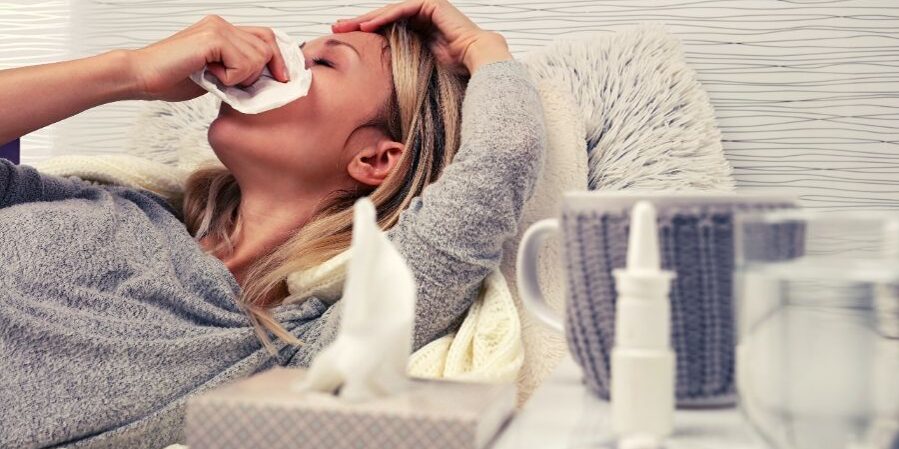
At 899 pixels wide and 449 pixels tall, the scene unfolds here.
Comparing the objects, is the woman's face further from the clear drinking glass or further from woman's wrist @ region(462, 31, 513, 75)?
the clear drinking glass

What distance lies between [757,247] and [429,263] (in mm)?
525

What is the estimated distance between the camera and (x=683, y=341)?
1.69ft

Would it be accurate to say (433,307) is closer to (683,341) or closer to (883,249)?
(683,341)

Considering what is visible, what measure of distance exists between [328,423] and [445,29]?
876mm

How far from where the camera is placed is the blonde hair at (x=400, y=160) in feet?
3.88

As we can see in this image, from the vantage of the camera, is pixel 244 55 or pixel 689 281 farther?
pixel 244 55

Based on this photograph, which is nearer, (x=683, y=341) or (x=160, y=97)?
(x=683, y=341)

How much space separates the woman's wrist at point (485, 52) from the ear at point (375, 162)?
16 cm

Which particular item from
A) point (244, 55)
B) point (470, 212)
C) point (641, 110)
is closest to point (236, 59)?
point (244, 55)

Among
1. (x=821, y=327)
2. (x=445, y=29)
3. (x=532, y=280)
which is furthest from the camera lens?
(x=445, y=29)

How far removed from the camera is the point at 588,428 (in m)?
0.51

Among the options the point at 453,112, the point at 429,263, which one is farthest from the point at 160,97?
the point at 429,263

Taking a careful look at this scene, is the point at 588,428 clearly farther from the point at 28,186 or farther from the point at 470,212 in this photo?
the point at 28,186

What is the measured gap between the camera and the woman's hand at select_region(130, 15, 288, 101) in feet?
3.75
